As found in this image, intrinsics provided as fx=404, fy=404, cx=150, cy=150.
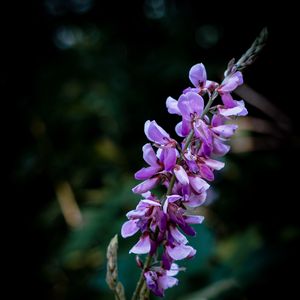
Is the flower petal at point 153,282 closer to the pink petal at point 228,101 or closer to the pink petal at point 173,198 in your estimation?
the pink petal at point 173,198

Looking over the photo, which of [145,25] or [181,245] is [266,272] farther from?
[145,25]

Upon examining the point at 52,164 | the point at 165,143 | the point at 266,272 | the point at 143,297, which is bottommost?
the point at 143,297

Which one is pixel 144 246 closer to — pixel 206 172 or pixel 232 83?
pixel 206 172

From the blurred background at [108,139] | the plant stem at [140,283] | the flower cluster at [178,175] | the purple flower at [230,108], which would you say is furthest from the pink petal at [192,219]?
the blurred background at [108,139]

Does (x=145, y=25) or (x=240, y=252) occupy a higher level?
(x=145, y=25)

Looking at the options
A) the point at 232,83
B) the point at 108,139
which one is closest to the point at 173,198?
the point at 232,83

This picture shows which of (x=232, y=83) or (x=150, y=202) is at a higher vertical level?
(x=232, y=83)

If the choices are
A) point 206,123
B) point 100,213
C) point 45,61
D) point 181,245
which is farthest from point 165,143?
point 45,61
